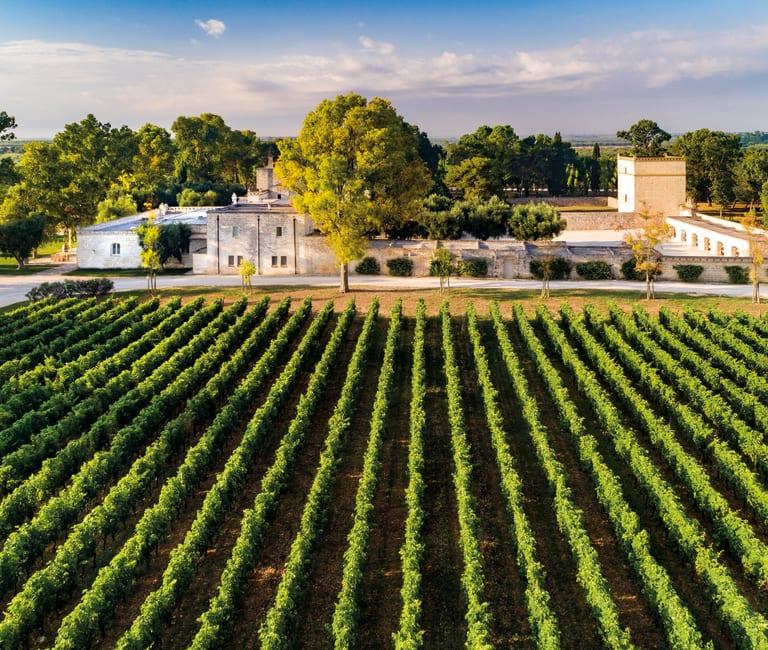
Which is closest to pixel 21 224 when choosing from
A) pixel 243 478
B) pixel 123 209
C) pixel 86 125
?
pixel 123 209

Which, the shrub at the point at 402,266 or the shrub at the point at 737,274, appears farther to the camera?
the shrub at the point at 402,266

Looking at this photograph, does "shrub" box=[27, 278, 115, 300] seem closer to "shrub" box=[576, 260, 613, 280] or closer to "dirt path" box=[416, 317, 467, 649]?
"dirt path" box=[416, 317, 467, 649]

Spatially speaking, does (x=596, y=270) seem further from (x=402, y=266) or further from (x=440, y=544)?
(x=440, y=544)

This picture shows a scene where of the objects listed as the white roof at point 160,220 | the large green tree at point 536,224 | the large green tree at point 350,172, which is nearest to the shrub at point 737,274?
the large green tree at point 536,224

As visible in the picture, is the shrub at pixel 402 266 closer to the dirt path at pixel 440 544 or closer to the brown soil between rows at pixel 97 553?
the dirt path at pixel 440 544

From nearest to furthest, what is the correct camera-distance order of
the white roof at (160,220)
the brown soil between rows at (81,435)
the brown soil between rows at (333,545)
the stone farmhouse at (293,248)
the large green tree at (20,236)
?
the brown soil between rows at (333,545) → the brown soil between rows at (81,435) → the stone farmhouse at (293,248) → the large green tree at (20,236) → the white roof at (160,220)

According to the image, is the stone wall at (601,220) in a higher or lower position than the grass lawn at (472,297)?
higher

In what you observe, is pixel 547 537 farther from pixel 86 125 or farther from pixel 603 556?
pixel 86 125

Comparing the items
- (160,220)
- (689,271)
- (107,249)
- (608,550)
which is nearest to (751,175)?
(689,271)
